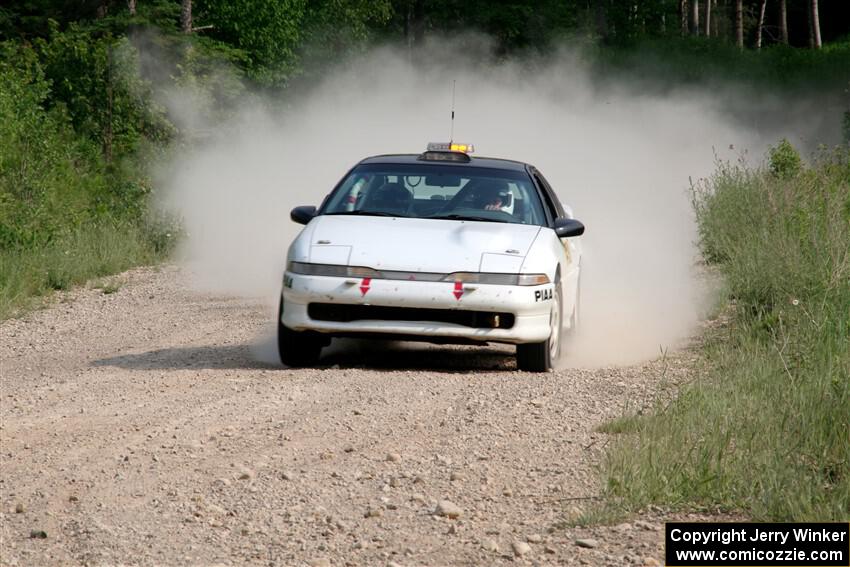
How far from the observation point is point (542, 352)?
10.8 m

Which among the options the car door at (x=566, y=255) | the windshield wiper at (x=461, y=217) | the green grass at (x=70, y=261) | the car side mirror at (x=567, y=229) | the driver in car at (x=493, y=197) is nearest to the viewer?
the windshield wiper at (x=461, y=217)

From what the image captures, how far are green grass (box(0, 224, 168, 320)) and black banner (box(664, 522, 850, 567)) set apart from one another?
9607 millimetres

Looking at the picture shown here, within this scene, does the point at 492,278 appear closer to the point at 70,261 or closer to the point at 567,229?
the point at 567,229

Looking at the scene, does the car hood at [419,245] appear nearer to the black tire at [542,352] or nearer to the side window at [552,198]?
the black tire at [542,352]

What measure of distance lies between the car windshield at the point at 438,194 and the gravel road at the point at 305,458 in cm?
112

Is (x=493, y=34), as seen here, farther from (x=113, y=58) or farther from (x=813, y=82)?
(x=113, y=58)

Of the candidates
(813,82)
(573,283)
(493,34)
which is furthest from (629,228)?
(493,34)

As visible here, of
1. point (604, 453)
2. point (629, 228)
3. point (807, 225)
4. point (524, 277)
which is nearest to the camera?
point (604, 453)

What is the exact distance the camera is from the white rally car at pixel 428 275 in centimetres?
1034

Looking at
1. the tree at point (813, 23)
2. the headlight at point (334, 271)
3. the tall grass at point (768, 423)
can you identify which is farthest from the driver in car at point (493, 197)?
the tree at point (813, 23)

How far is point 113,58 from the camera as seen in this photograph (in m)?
27.9

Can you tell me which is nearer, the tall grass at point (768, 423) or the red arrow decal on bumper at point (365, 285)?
the tall grass at point (768, 423)

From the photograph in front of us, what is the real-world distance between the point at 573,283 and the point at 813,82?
38.4 metres

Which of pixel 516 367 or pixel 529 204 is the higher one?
pixel 529 204
